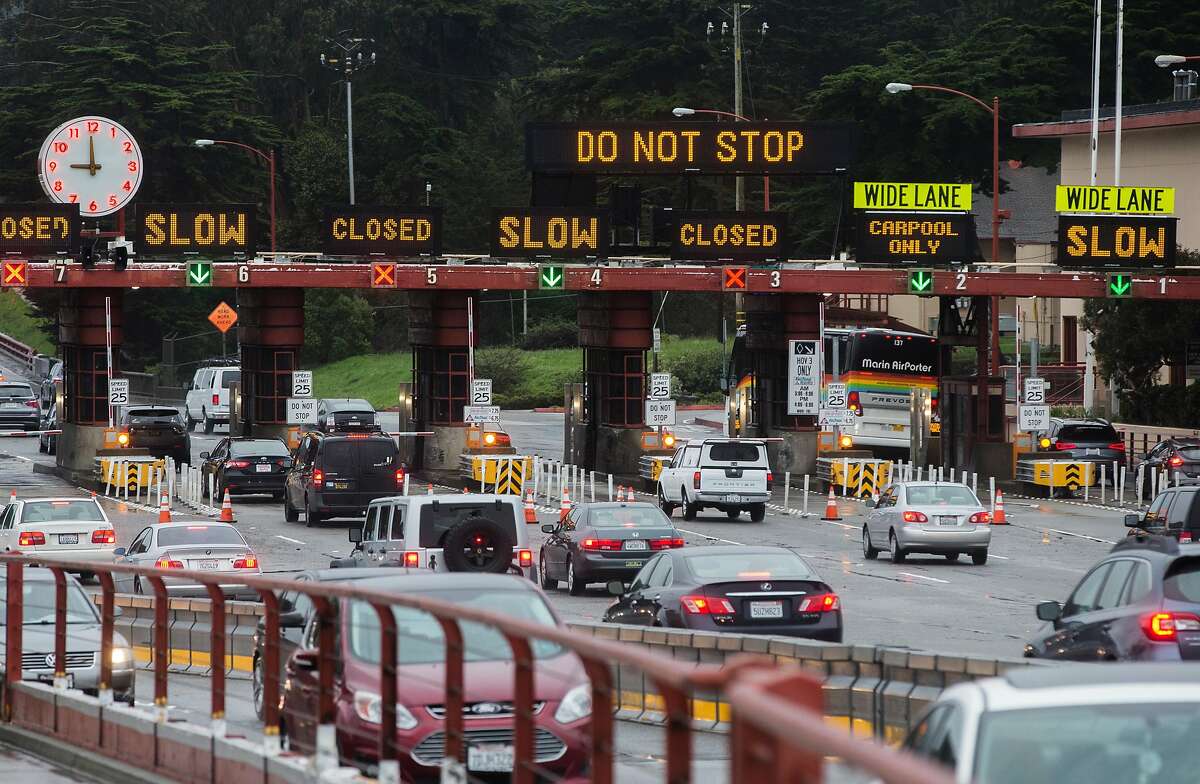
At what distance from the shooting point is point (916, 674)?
14.4 m

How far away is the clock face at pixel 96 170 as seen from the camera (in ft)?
161

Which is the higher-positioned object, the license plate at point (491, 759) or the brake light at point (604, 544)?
the license plate at point (491, 759)

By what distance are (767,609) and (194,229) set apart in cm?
3143

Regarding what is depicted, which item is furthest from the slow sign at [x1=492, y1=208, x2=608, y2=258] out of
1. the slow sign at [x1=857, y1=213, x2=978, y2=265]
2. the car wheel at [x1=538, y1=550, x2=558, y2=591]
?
the car wheel at [x1=538, y1=550, x2=558, y2=591]

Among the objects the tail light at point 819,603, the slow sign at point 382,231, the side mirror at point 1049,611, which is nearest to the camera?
the side mirror at point 1049,611

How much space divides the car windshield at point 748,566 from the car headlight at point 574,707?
9220mm

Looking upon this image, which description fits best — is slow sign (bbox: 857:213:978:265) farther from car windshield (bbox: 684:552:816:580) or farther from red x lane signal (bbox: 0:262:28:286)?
car windshield (bbox: 684:552:816:580)

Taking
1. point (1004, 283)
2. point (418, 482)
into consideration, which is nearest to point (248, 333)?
point (418, 482)

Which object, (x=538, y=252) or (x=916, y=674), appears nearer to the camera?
(x=916, y=674)

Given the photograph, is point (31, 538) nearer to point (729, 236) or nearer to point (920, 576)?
point (920, 576)

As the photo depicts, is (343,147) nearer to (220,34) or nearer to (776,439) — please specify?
(220,34)

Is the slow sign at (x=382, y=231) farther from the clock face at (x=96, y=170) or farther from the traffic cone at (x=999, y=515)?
the traffic cone at (x=999, y=515)

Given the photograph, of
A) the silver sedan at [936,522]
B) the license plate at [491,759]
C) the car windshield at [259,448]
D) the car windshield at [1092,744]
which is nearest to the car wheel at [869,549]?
the silver sedan at [936,522]

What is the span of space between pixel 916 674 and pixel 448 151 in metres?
86.5
